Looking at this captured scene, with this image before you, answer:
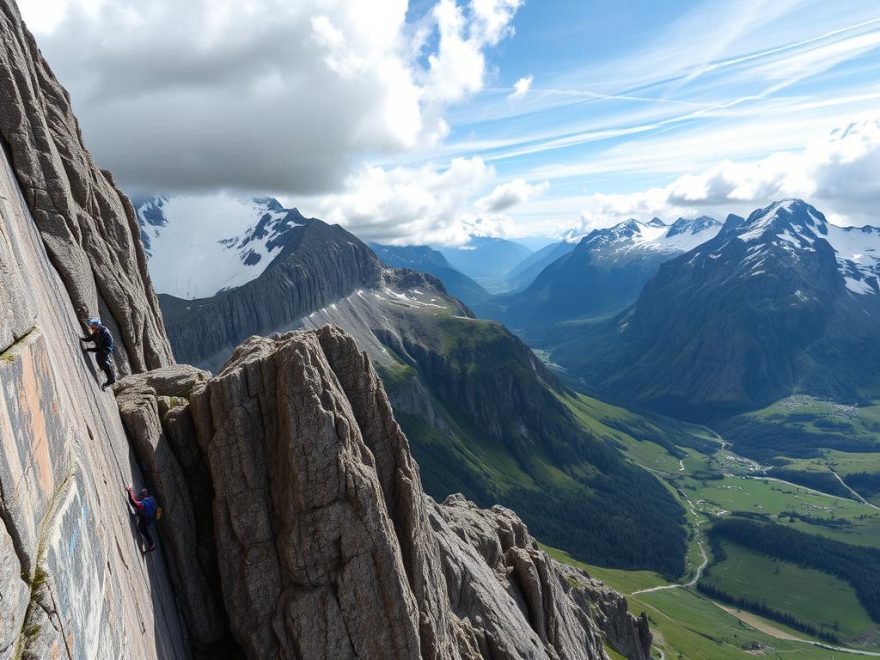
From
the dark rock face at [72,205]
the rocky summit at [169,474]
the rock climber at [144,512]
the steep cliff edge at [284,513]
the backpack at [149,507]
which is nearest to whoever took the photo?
the rocky summit at [169,474]

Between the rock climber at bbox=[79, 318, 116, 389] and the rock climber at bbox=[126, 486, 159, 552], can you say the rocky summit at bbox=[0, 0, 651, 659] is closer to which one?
the rock climber at bbox=[79, 318, 116, 389]

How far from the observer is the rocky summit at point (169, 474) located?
14.4 metres

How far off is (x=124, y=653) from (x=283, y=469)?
Result: 13588 mm

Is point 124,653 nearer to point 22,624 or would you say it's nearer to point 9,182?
point 22,624

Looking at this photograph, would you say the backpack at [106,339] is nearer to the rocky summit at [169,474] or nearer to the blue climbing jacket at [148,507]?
the rocky summit at [169,474]

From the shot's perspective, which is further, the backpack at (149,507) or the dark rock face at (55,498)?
the backpack at (149,507)

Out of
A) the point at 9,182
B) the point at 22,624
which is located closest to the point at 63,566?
the point at 22,624

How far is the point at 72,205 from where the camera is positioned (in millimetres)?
33094

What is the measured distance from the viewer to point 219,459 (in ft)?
101

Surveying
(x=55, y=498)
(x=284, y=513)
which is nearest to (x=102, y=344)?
(x=284, y=513)

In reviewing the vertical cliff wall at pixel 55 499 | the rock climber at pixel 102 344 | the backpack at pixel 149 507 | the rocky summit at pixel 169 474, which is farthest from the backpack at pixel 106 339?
the backpack at pixel 149 507

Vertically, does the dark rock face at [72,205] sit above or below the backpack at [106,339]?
above

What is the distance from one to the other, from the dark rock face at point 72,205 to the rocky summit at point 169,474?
137 millimetres

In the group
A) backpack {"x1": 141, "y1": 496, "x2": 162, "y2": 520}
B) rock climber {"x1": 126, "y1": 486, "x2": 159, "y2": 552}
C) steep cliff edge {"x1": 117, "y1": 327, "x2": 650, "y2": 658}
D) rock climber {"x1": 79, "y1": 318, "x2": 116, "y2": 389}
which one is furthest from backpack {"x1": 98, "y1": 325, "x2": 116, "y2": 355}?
backpack {"x1": 141, "y1": 496, "x2": 162, "y2": 520}
